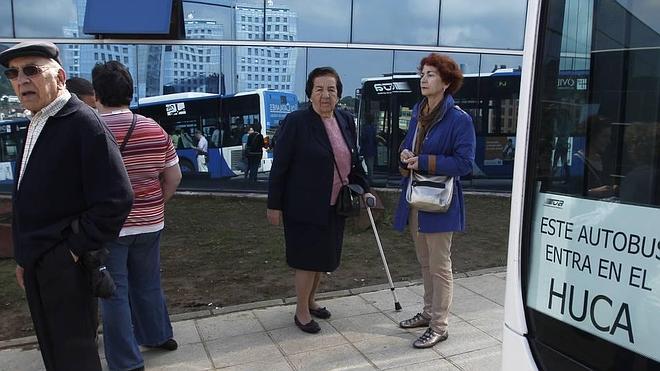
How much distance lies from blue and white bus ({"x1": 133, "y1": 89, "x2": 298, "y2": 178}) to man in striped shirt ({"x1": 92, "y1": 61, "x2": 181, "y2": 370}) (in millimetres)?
9563

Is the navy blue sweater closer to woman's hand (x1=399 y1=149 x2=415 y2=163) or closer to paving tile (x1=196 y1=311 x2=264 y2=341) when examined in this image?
paving tile (x1=196 y1=311 x2=264 y2=341)

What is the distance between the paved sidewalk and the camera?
3.39 m

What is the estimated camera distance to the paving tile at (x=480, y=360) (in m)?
3.29

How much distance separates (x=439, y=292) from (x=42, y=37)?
42.0 feet

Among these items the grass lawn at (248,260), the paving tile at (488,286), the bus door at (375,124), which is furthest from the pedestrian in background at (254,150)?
the paving tile at (488,286)

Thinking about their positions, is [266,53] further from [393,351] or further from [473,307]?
[393,351]

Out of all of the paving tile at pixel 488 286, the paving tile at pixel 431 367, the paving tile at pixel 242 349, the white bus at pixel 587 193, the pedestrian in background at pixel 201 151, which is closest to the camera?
the white bus at pixel 587 193

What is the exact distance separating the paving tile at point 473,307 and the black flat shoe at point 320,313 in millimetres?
1038

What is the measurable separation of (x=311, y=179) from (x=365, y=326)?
125 cm

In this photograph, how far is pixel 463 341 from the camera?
3.66 metres

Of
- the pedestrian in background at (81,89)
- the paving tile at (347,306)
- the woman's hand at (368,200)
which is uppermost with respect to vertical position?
the pedestrian in background at (81,89)

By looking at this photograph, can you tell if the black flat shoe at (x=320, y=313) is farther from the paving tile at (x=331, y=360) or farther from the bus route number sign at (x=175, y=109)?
the bus route number sign at (x=175, y=109)

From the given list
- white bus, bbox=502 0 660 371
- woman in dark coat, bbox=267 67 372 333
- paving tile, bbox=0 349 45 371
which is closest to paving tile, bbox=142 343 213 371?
paving tile, bbox=0 349 45 371

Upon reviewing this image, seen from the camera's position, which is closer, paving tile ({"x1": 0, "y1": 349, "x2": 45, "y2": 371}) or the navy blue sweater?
the navy blue sweater
